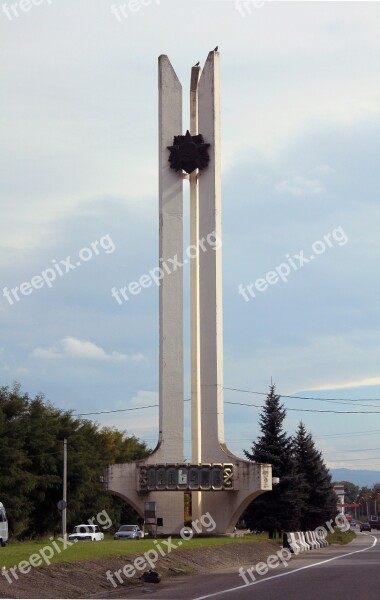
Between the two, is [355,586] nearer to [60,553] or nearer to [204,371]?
[60,553]

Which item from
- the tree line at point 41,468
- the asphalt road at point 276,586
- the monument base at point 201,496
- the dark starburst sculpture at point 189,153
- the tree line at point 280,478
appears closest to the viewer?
the asphalt road at point 276,586

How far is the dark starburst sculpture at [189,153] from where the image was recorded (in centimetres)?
5147

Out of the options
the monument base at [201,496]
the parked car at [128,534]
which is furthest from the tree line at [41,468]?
the monument base at [201,496]

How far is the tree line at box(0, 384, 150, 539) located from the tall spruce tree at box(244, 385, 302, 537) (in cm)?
1570

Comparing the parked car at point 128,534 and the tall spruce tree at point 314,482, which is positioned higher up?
the tall spruce tree at point 314,482

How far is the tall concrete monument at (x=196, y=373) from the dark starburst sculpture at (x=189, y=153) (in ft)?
0.17

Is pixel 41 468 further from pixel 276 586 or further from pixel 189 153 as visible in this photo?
pixel 276 586

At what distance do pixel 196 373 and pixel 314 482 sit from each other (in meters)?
28.7

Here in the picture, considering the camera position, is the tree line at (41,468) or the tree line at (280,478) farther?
the tree line at (41,468)

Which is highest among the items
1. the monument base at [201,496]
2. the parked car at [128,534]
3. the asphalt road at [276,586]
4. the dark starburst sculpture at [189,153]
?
the dark starburst sculpture at [189,153]

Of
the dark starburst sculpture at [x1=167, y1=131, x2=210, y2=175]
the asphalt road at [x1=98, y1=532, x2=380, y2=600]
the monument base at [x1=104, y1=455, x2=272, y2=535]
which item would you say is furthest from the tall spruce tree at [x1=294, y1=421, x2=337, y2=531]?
the asphalt road at [x1=98, y1=532, x2=380, y2=600]

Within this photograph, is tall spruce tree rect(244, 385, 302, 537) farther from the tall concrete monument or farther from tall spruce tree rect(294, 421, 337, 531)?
tall spruce tree rect(294, 421, 337, 531)

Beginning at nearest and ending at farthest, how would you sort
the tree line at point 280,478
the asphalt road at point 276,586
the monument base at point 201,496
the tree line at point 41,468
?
the asphalt road at point 276,586
the monument base at point 201,496
the tree line at point 280,478
the tree line at point 41,468

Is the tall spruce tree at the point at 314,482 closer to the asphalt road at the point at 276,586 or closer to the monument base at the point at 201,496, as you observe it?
the monument base at the point at 201,496
